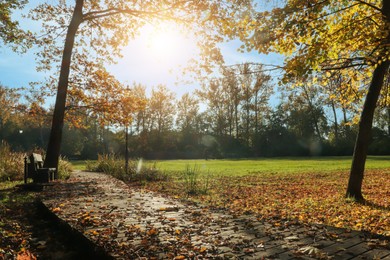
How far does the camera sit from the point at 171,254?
136 inches

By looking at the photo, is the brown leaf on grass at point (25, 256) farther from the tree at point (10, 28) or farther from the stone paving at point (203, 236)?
the tree at point (10, 28)

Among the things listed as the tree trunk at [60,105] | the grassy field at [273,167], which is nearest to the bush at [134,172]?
the grassy field at [273,167]

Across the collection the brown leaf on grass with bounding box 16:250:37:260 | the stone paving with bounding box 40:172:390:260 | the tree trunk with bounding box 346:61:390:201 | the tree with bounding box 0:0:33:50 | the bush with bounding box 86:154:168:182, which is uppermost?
the tree with bounding box 0:0:33:50

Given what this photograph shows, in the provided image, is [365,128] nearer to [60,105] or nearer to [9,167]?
[60,105]

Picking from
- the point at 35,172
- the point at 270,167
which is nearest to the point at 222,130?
the point at 270,167

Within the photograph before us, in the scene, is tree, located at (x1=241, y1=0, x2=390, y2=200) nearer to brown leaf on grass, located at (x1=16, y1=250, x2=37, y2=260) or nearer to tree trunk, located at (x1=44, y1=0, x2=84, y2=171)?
brown leaf on grass, located at (x1=16, y1=250, x2=37, y2=260)

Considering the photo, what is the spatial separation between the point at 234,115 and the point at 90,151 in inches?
984

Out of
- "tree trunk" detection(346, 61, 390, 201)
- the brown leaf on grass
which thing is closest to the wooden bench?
the brown leaf on grass

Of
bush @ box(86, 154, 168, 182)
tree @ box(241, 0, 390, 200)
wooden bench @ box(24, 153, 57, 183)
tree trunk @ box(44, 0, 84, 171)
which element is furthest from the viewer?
bush @ box(86, 154, 168, 182)

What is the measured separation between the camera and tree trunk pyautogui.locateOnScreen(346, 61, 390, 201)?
842cm

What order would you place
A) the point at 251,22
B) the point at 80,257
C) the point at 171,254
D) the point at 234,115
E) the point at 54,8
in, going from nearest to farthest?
the point at 171,254, the point at 80,257, the point at 251,22, the point at 54,8, the point at 234,115

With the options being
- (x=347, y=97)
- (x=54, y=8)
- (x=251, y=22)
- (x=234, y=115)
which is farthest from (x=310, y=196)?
(x=234, y=115)

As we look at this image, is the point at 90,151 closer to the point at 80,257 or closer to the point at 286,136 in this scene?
the point at 286,136

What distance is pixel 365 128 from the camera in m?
8.62
